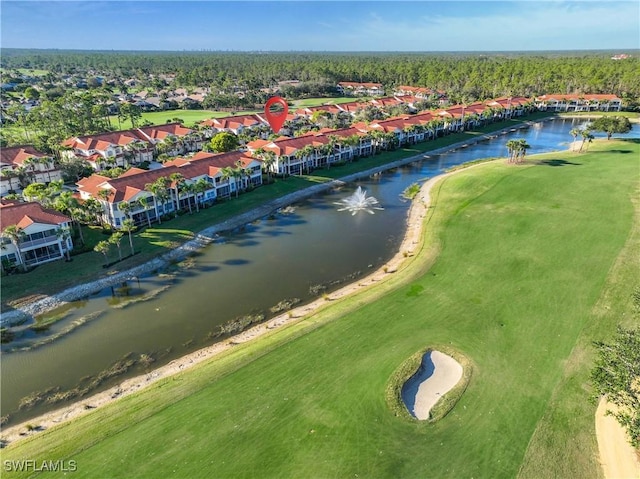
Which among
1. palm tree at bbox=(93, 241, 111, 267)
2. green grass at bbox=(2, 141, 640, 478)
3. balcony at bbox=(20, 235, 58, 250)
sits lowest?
green grass at bbox=(2, 141, 640, 478)

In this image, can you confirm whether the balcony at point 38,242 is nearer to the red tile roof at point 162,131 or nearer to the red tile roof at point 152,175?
the red tile roof at point 152,175

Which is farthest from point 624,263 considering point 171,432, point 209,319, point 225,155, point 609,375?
point 225,155

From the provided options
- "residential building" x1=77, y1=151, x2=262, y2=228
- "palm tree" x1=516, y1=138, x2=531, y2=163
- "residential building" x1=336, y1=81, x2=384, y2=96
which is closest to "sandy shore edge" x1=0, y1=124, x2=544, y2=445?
"residential building" x1=77, y1=151, x2=262, y2=228

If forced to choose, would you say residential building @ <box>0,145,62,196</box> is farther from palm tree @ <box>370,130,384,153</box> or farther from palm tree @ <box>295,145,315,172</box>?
palm tree @ <box>370,130,384,153</box>

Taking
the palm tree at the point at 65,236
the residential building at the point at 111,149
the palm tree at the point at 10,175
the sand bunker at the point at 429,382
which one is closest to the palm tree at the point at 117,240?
the palm tree at the point at 65,236

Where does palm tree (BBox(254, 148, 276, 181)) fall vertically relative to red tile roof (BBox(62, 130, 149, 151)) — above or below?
below

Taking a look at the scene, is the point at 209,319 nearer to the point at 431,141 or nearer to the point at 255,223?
the point at 255,223

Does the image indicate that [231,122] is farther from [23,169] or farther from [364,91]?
[364,91]

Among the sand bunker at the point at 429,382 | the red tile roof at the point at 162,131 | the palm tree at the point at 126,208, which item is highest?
the red tile roof at the point at 162,131
